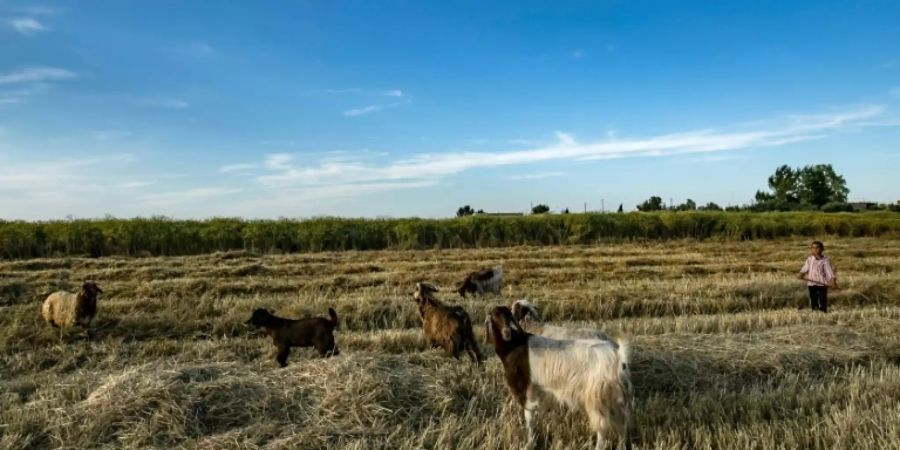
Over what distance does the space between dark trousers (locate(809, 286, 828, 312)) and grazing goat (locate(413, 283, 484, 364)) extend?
25.3ft

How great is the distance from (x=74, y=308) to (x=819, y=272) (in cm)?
1294

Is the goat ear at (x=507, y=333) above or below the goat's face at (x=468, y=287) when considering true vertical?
above

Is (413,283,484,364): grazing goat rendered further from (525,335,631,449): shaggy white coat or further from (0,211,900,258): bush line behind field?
(0,211,900,258): bush line behind field

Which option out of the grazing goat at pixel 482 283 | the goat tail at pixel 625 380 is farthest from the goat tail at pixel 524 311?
the grazing goat at pixel 482 283

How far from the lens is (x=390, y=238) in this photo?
28.1m

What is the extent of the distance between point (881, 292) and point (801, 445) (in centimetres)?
1062

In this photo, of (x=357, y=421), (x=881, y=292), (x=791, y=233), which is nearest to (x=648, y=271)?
(x=881, y=292)

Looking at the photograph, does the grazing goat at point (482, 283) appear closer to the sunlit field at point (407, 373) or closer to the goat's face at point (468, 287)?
the goat's face at point (468, 287)

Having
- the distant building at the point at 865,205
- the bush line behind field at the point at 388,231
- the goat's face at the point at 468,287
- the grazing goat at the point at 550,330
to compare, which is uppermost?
the distant building at the point at 865,205

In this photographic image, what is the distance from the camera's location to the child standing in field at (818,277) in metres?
11.5

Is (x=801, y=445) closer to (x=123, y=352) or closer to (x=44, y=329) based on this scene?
(x=123, y=352)

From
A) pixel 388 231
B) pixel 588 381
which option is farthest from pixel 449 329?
pixel 388 231

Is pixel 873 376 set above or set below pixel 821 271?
below

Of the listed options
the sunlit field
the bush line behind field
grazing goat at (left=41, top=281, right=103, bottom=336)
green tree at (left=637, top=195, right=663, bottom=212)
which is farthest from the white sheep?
green tree at (left=637, top=195, right=663, bottom=212)
